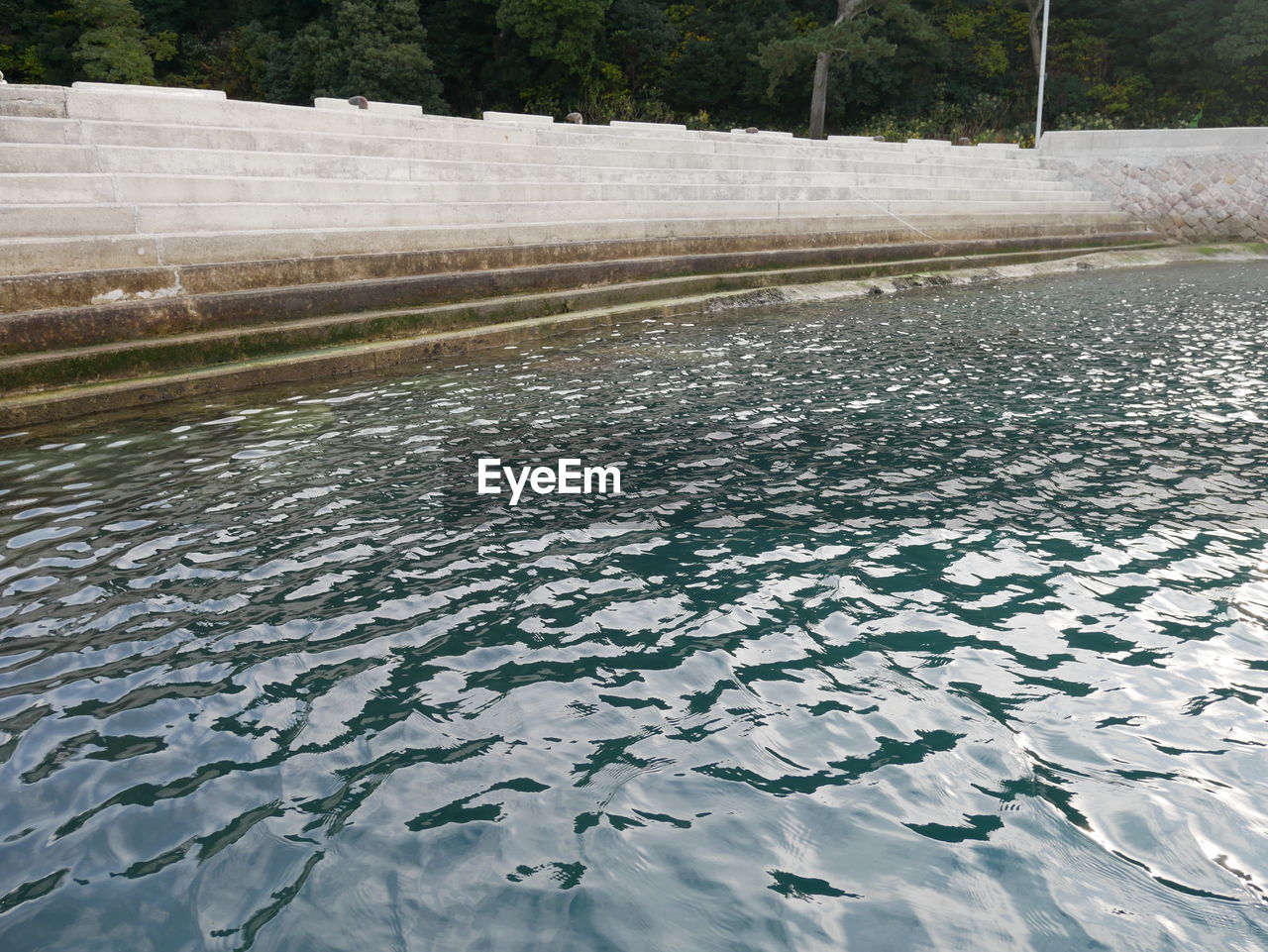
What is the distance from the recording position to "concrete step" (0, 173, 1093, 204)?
768 cm

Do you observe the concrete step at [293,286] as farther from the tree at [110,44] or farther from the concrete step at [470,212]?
the tree at [110,44]

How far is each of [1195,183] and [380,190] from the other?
2104 centimetres

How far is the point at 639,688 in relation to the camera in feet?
11.2

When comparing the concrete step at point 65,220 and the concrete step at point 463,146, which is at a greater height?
the concrete step at point 463,146

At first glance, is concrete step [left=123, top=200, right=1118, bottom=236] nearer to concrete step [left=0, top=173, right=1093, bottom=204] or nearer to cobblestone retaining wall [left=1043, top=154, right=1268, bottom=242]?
concrete step [left=0, top=173, right=1093, bottom=204]

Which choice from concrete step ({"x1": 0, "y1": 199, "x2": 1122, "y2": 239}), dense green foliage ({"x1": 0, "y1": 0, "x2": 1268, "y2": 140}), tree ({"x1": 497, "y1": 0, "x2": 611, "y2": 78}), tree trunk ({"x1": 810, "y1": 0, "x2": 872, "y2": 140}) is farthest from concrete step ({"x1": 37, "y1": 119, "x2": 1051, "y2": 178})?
tree ({"x1": 497, "y1": 0, "x2": 611, "y2": 78})

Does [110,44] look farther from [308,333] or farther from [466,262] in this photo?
[308,333]

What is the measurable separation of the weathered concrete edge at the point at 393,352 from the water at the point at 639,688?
407 mm

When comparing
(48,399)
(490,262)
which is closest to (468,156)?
(490,262)

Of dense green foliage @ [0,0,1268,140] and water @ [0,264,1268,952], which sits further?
dense green foliage @ [0,0,1268,140]

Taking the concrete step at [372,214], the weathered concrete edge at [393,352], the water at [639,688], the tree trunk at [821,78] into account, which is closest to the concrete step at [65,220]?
the concrete step at [372,214]

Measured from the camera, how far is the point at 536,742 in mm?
3074

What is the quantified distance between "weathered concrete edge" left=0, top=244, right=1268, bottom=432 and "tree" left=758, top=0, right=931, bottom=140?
1911 cm

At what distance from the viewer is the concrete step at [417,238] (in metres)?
7.47
